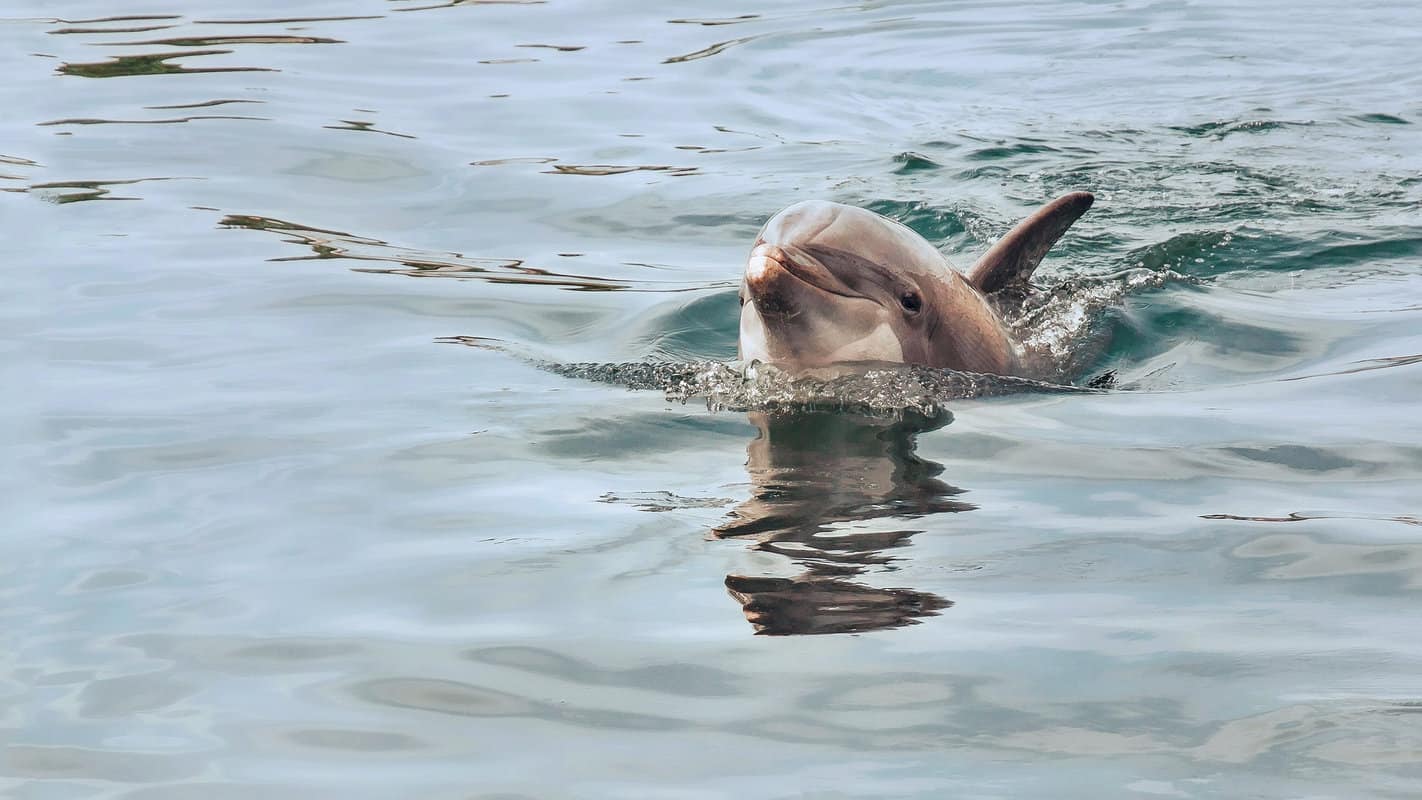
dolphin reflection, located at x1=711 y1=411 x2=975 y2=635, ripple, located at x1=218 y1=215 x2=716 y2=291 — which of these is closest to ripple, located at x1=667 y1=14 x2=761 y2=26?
ripple, located at x1=218 y1=215 x2=716 y2=291

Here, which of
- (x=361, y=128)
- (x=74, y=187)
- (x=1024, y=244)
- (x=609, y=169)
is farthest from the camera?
(x=361, y=128)

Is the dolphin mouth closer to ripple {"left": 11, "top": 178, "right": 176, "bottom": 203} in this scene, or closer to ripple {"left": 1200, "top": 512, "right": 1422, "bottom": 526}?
ripple {"left": 1200, "top": 512, "right": 1422, "bottom": 526}

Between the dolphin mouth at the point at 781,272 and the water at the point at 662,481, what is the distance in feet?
1.80

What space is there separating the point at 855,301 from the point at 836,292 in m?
0.11

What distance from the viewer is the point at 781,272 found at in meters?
7.02

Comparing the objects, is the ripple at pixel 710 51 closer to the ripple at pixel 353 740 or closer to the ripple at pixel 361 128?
the ripple at pixel 361 128

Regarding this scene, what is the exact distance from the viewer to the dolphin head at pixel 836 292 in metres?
7.13

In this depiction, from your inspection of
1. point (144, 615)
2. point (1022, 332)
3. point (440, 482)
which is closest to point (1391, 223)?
point (1022, 332)

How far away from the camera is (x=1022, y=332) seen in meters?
8.61

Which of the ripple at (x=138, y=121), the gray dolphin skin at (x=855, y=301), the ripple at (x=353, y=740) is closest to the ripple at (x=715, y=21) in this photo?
the ripple at (x=138, y=121)

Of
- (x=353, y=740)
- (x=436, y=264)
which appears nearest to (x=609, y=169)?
(x=436, y=264)

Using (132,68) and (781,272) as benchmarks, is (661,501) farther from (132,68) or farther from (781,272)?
(132,68)

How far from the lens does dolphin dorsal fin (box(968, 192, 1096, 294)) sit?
8516 mm

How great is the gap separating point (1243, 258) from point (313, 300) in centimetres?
567
